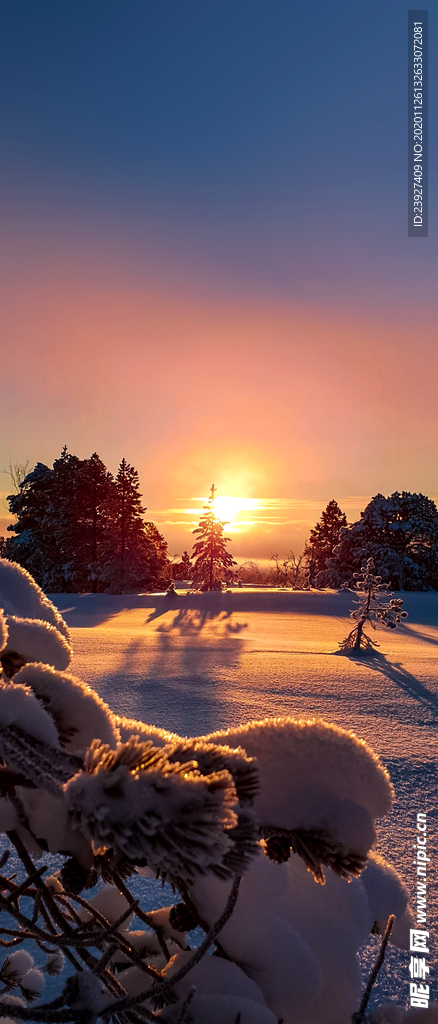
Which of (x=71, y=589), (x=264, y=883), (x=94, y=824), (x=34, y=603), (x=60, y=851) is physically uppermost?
(x=34, y=603)

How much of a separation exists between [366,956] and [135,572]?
2531 cm

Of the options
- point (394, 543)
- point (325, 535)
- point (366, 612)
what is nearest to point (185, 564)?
point (325, 535)

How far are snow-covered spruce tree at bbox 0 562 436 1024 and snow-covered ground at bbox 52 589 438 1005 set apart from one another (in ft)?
4.36

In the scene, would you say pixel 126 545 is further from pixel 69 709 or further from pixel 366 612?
pixel 69 709

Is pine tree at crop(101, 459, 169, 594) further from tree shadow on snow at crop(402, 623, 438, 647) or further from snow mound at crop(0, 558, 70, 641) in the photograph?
snow mound at crop(0, 558, 70, 641)

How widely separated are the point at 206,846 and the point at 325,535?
107 ft

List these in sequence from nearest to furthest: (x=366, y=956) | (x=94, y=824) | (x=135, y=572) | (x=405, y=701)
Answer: (x=94, y=824), (x=366, y=956), (x=405, y=701), (x=135, y=572)

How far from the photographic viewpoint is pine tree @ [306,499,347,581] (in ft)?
102

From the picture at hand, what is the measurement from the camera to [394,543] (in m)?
26.0

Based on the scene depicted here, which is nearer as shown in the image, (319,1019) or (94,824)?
(94,824)

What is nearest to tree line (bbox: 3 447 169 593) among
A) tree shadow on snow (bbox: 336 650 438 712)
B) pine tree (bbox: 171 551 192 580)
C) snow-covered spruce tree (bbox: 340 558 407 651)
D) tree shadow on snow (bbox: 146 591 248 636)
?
pine tree (bbox: 171 551 192 580)

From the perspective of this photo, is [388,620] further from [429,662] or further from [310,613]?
[310,613]

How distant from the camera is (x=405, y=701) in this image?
570cm

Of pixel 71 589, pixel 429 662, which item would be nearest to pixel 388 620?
pixel 429 662
